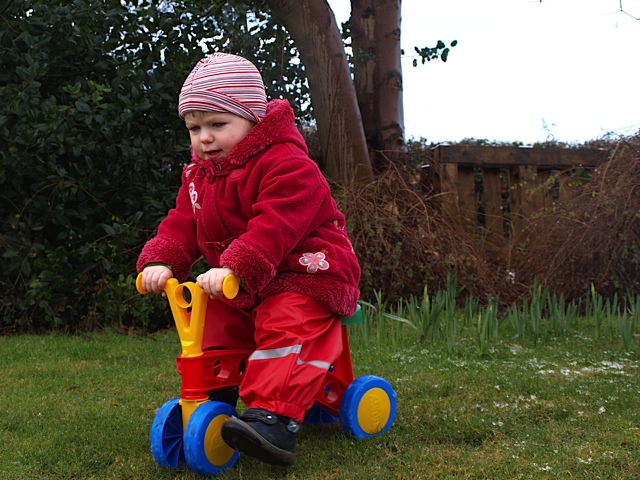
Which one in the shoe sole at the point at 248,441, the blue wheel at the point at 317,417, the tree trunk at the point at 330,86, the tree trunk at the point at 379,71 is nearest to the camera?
the shoe sole at the point at 248,441

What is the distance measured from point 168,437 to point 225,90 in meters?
1.07

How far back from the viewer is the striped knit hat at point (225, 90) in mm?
2387

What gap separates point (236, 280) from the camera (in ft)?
7.25

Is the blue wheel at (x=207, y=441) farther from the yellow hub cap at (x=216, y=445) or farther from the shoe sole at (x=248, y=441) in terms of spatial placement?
the shoe sole at (x=248, y=441)

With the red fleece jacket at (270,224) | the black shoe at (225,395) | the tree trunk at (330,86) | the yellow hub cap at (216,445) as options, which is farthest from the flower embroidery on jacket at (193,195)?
the tree trunk at (330,86)

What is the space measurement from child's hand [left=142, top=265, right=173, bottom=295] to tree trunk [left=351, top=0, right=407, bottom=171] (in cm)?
402

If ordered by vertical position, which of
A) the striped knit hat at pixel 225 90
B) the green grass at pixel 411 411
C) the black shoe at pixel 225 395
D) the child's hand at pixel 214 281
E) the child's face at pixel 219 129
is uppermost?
the striped knit hat at pixel 225 90

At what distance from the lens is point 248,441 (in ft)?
6.81

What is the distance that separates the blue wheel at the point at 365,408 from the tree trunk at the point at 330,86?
3.24m

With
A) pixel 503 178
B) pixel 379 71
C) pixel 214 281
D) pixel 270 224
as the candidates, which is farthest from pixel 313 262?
pixel 503 178

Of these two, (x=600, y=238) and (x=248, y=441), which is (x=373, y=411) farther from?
(x=600, y=238)

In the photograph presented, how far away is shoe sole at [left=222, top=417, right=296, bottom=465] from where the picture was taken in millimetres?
2064

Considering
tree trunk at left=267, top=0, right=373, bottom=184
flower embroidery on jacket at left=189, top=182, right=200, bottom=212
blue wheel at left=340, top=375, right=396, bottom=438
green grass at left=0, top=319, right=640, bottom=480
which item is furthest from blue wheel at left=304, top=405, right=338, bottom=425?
tree trunk at left=267, top=0, right=373, bottom=184

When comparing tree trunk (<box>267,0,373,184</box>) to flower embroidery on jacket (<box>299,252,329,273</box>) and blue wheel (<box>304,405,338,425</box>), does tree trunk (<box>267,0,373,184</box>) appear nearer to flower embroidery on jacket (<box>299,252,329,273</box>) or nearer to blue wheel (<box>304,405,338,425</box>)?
blue wheel (<box>304,405,338,425</box>)
